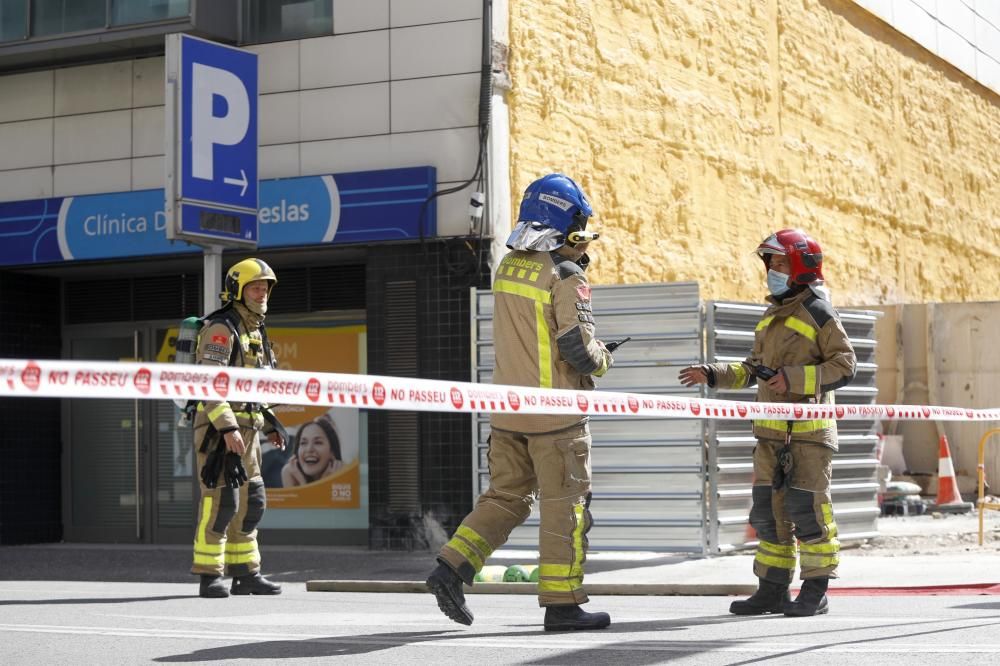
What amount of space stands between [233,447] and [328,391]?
4013mm

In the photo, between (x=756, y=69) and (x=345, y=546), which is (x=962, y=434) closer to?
(x=756, y=69)

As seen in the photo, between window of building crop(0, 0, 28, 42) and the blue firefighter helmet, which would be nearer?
the blue firefighter helmet

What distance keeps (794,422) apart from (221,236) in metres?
6.10

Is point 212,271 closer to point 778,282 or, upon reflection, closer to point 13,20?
point 13,20

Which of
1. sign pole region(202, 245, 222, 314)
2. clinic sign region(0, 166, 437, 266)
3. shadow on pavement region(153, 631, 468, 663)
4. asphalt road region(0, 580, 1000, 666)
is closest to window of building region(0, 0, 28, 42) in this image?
clinic sign region(0, 166, 437, 266)

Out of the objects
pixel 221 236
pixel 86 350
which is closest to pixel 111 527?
pixel 86 350

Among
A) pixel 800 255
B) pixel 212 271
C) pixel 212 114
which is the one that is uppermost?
pixel 212 114

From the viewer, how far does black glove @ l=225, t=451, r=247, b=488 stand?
9789mm

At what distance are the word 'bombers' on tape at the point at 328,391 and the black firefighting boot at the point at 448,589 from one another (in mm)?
872

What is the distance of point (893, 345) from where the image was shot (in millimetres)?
18672

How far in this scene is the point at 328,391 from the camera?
5867 mm

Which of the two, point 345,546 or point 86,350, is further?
point 86,350

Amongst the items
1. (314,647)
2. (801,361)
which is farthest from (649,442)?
(314,647)

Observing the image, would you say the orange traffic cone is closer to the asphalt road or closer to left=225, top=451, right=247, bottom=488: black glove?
the asphalt road
